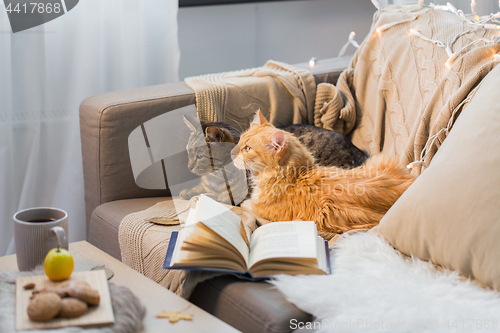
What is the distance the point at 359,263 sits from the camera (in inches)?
34.0

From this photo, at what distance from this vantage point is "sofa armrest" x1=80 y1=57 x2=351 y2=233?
49.5 inches

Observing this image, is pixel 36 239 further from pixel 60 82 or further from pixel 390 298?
pixel 60 82

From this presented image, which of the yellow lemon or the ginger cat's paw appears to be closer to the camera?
the yellow lemon

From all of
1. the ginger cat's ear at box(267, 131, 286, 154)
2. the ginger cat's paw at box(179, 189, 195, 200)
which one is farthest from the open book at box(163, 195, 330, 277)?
the ginger cat's paw at box(179, 189, 195, 200)

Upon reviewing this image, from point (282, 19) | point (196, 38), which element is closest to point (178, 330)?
point (196, 38)

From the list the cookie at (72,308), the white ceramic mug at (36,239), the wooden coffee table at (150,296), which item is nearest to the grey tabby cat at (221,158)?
the wooden coffee table at (150,296)

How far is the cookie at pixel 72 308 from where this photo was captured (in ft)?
2.00

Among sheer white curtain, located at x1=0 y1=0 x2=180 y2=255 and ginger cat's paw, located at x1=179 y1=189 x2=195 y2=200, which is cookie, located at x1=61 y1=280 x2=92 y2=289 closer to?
ginger cat's paw, located at x1=179 y1=189 x2=195 y2=200

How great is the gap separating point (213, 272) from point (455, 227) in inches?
19.3

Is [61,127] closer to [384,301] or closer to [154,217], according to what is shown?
[154,217]

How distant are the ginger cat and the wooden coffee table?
0.41 m

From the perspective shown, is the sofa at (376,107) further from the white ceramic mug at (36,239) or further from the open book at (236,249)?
the white ceramic mug at (36,239)

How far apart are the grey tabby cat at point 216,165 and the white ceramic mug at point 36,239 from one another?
513mm

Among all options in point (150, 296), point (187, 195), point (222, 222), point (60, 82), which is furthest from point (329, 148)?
point (60, 82)
